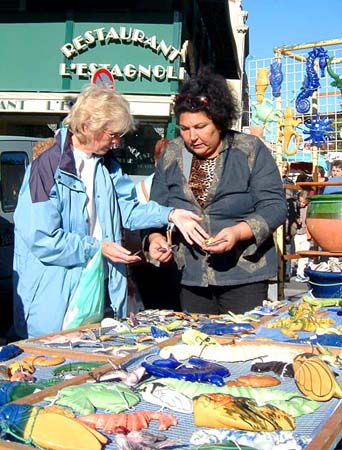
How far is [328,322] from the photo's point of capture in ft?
7.73

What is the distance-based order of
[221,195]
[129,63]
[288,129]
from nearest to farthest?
[221,195]
[288,129]
[129,63]

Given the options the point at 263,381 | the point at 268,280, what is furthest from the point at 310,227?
the point at 263,381

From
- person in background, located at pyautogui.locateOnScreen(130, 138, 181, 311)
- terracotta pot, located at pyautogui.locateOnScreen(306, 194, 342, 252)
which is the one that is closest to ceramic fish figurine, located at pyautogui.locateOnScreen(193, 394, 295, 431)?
person in background, located at pyautogui.locateOnScreen(130, 138, 181, 311)

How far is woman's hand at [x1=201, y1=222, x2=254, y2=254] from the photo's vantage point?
245 centimetres

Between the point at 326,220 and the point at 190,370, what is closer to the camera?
the point at 190,370

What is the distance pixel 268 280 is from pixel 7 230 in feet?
12.5

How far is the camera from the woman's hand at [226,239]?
245 centimetres

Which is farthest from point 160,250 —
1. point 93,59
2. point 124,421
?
point 93,59

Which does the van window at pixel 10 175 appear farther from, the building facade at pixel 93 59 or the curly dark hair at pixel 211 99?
the curly dark hair at pixel 211 99

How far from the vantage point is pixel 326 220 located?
4230 millimetres

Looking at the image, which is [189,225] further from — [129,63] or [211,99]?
[129,63]

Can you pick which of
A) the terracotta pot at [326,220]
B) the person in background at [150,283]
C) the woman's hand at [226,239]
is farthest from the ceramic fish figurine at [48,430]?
the terracotta pot at [326,220]

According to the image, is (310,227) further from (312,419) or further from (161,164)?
(312,419)

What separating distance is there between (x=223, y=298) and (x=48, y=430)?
5.34 feet
